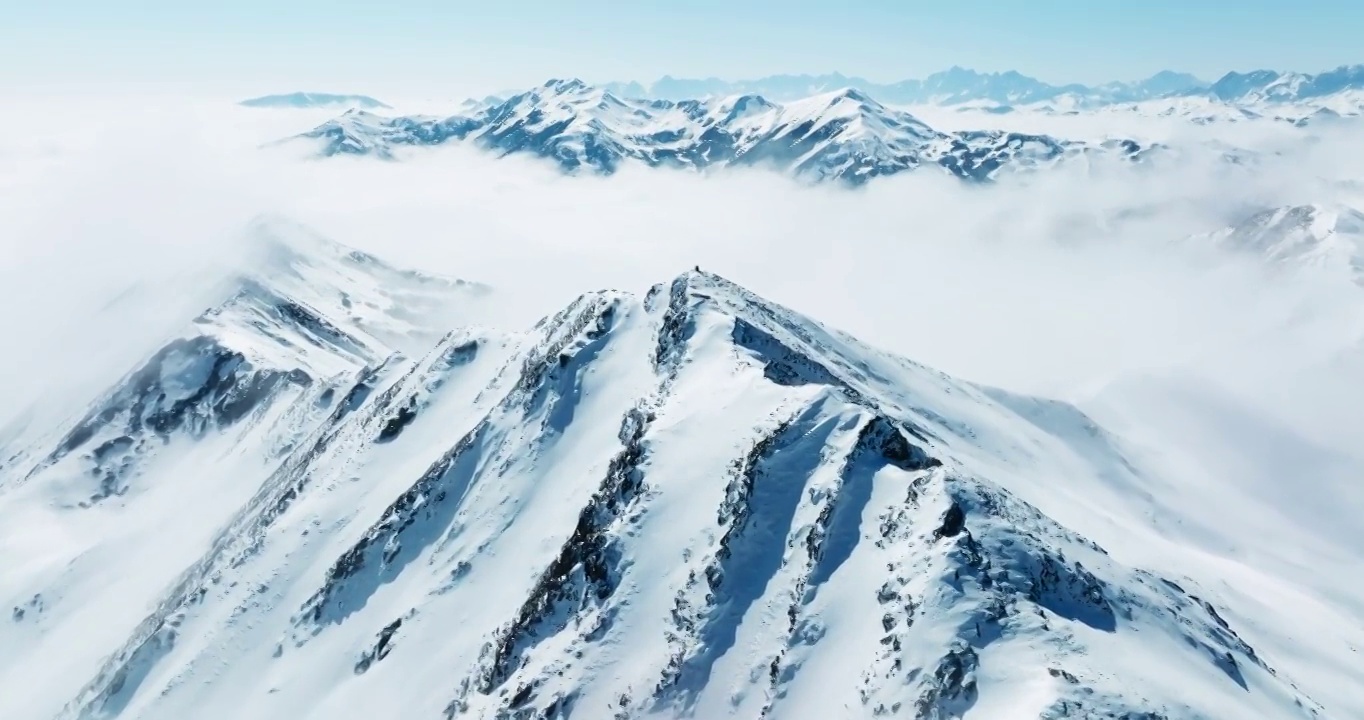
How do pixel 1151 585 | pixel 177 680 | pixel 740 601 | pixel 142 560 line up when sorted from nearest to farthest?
pixel 740 601, pixel 1151 585, pixel 177 680, pixel 142 560

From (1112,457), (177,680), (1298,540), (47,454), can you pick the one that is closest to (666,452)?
(177,680)

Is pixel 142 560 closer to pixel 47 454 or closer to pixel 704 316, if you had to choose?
pixel 47 454

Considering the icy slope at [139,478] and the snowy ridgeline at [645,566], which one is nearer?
the snowy ridgeline at [645,566]

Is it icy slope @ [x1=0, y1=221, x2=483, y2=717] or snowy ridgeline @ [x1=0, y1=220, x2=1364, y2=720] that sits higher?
snowy ridgeline @ [x1=0, y1=220, x2=1364, y2=720]

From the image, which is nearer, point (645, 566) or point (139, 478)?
point (645, 566)

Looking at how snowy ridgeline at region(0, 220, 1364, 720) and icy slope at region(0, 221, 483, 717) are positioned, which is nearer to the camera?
snowy ridgeline at region(0, 220, 1364, 720)

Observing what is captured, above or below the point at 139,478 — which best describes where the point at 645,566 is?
above

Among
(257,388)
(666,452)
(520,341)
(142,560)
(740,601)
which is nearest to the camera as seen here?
(740,601)

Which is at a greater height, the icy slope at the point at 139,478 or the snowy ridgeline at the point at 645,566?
the snowy ridgeline at the point at 645,566
